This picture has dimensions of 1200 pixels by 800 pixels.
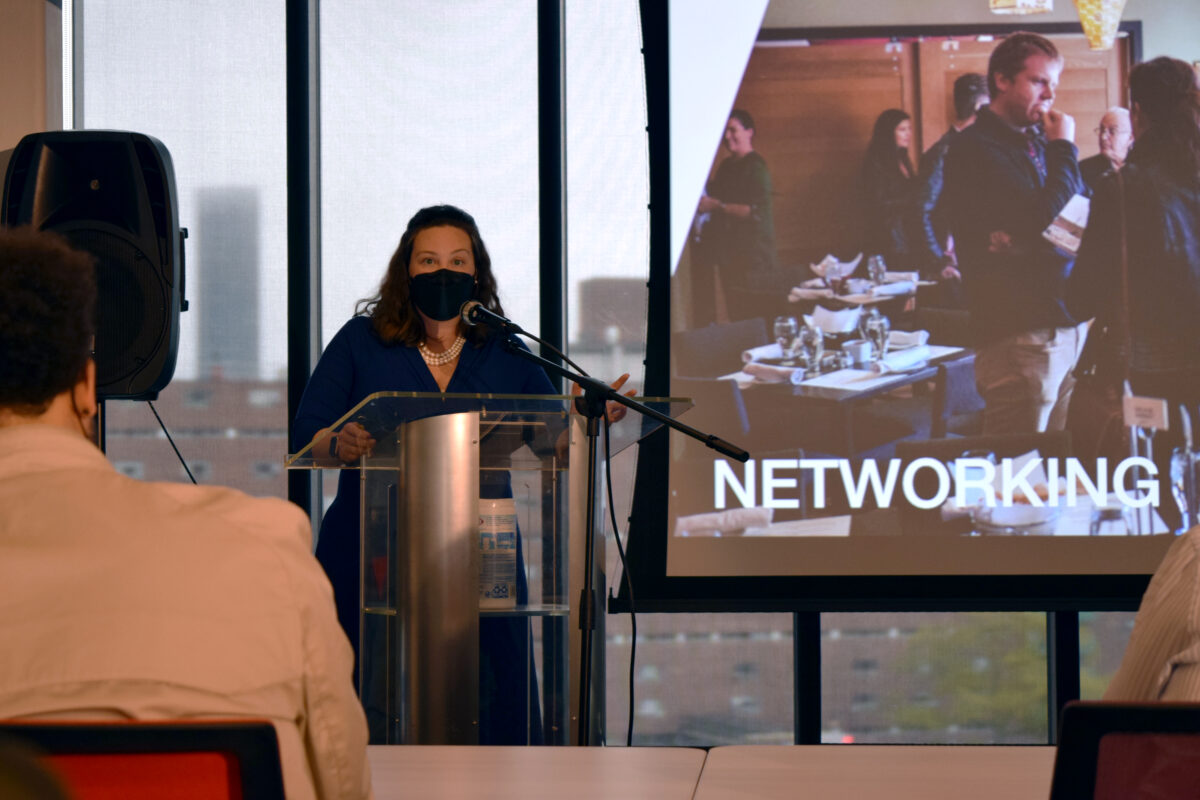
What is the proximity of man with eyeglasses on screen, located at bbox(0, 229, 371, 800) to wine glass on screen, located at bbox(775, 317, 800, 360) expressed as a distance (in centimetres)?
257

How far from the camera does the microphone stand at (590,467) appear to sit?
1911 mm

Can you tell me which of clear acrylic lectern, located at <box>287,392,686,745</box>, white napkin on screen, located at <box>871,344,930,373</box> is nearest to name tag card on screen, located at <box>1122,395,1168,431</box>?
white napkin on screen, located at <box>871,344,930,373</box>

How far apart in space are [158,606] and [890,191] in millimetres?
3011

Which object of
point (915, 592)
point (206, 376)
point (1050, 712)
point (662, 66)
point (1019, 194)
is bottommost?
point (1050, 712)

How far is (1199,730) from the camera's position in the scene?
80 cm

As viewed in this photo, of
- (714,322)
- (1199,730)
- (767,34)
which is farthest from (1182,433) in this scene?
(1199,730)

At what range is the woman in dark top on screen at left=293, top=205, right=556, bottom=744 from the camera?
2.59 meters

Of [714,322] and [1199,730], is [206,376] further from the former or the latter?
[1199,730]

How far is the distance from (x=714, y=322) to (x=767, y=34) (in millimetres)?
923

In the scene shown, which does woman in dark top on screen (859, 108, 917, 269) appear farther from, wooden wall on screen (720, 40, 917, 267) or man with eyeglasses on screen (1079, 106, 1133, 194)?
man with eyeglasses on screen (1079, 106, 1133, 194)

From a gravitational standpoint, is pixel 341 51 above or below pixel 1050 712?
above

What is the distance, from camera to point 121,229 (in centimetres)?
306

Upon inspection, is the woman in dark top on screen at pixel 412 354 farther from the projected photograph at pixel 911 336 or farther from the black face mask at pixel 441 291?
the projected photograph at pixel 911 336

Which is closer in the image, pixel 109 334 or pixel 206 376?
pixel 109 334
